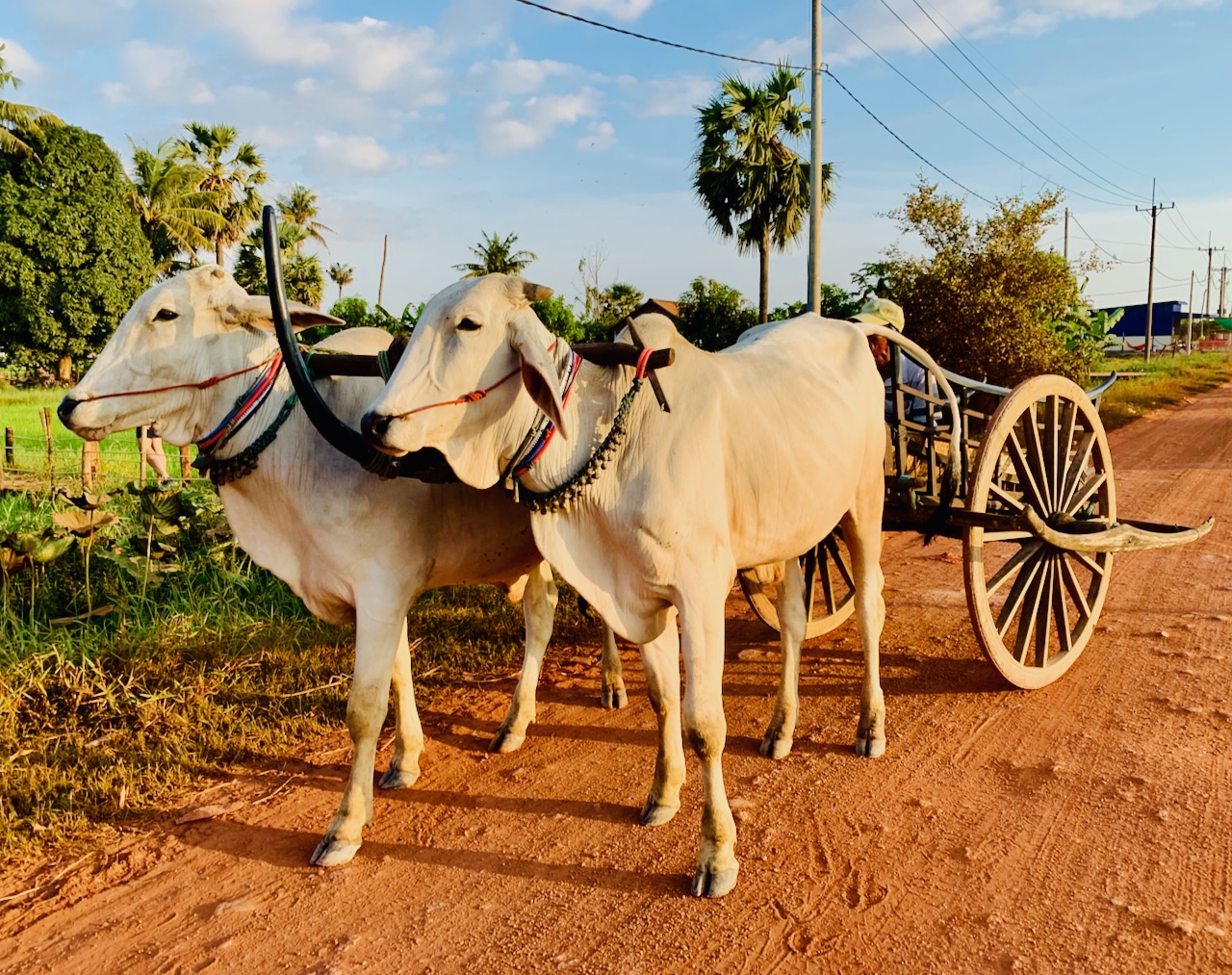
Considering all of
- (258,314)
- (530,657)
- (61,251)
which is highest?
(61,251)

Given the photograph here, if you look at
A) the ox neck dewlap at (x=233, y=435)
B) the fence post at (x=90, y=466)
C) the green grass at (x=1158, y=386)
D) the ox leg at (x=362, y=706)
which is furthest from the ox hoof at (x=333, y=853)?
the green grass at (x=1158, y=386)

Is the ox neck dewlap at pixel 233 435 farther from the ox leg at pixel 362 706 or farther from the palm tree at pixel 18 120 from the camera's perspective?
the palm tree at pixel 18 120

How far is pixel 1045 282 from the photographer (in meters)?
12.9

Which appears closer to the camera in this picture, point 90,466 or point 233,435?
point 233,435

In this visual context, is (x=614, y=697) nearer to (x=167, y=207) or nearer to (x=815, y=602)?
(x=815, y=602)

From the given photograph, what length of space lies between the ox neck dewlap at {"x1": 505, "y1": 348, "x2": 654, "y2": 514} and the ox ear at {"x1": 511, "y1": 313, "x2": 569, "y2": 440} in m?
0.15

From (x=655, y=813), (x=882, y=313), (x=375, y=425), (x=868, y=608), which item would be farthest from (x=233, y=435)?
(x=882, y=313)

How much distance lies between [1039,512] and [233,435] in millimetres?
3827

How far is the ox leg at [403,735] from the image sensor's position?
3.61m

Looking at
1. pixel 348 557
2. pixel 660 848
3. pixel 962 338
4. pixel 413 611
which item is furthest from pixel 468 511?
pixel 962 338

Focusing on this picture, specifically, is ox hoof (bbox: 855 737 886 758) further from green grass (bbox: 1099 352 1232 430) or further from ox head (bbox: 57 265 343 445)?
green grass (bbox: 1099 352 1232 430)

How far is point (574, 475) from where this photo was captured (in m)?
2.88

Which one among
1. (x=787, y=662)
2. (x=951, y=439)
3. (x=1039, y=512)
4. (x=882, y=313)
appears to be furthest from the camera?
(x=882, y=313)

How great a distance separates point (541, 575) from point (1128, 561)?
16.0 feet
